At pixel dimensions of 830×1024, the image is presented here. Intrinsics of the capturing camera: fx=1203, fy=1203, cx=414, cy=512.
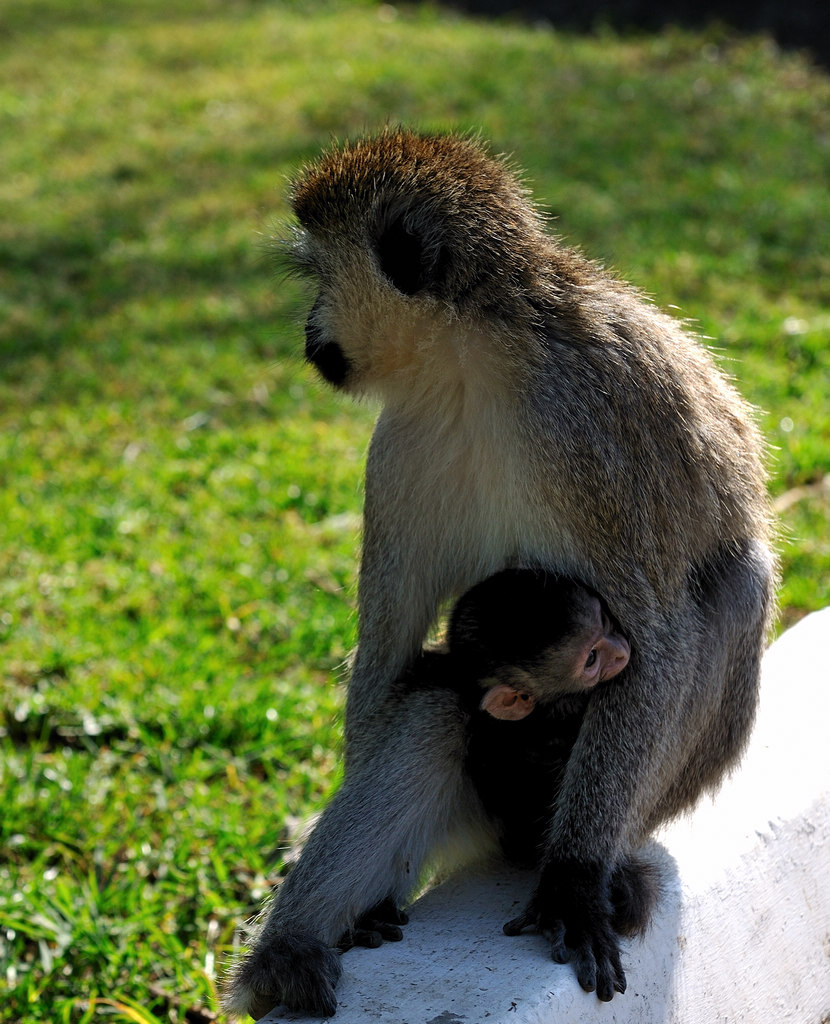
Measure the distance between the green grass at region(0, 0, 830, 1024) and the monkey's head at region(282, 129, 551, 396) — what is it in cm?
40

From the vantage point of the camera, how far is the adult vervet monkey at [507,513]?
2.64 metres

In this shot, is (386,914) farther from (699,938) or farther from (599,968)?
(699,938)

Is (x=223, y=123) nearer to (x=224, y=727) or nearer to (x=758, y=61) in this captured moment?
(x=758, y=61)

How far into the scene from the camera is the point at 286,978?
2412 mm

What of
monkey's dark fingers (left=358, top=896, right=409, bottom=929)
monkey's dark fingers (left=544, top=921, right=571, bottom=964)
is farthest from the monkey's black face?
monkey's dark fingers (left=544, top=921, right=571, bottom=964)

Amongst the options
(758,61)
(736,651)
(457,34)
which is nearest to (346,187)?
(736,651)

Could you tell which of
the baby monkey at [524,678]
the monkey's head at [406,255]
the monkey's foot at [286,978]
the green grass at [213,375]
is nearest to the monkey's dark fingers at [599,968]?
the baby monkey at [524,678]

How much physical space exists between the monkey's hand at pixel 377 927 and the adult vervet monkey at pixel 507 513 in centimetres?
3

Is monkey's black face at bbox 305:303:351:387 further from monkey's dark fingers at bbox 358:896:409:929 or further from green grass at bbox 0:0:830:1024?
monkey's dark fingers at bbox 358:896:409:929

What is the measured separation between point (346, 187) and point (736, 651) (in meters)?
1.47

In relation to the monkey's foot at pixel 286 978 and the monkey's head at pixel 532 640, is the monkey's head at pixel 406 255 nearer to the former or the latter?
the monkey's head at pixel 532 640

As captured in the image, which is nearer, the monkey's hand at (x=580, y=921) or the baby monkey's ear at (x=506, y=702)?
the monkey's hand at (x=580, y=921)

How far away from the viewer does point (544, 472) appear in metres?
2.68

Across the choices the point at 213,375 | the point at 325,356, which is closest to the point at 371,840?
the point at 325,356
